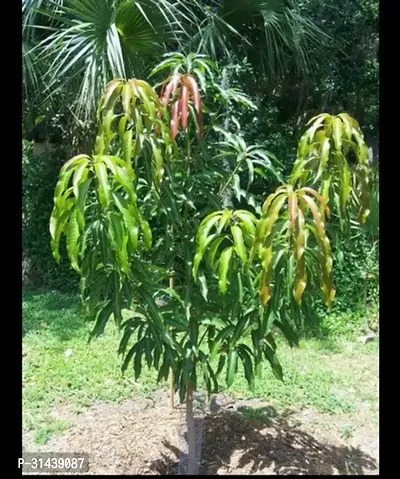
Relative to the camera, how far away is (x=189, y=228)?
192cm

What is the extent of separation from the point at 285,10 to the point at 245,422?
3.16 metres

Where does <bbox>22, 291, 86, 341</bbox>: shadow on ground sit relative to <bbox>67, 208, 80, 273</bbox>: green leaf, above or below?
below

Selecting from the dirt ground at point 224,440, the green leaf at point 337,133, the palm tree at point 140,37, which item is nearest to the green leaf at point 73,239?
the green leaf at point 337,133

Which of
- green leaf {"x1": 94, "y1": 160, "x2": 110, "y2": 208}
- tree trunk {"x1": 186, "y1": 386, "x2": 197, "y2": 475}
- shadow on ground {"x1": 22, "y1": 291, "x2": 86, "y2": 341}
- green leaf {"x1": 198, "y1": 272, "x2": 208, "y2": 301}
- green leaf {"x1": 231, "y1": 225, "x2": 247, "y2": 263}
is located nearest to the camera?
green leaf {"x1": 94, "y1": 160, "x2": 110, "y2": 208}

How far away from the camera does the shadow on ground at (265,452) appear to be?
2287 mm

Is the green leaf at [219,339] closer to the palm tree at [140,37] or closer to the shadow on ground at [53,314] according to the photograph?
the palm tree at [140,37]

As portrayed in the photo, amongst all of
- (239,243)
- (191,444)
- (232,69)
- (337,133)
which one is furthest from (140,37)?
(191,444)

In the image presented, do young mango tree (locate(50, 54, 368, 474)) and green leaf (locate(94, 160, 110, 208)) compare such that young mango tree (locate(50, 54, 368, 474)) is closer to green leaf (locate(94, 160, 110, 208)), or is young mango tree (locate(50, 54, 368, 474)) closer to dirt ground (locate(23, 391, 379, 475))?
green leaf (locate(94, 160, 110, 208))

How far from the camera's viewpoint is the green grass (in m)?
3.06

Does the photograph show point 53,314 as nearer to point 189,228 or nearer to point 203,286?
point 189,228

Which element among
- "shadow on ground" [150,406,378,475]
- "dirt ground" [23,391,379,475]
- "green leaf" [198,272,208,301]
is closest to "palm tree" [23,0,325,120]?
"green leaf" [198,272,208,301]

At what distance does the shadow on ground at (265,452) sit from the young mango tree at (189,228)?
59cm

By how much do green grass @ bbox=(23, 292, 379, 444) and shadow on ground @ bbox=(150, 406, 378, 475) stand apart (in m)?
0.41

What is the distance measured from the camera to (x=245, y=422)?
2.69 metres
